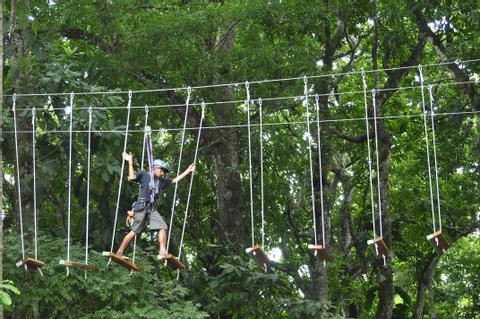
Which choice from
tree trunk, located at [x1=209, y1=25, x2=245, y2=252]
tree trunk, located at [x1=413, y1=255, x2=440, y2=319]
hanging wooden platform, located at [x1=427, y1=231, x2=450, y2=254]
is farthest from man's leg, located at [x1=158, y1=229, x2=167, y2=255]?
tree trunk, located at [x1=413, y1=255, x2=440, y2=319]

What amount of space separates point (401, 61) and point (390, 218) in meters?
1.99

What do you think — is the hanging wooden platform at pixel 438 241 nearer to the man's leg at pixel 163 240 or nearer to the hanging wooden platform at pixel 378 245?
the hanging wooden platform at pixel 378 245

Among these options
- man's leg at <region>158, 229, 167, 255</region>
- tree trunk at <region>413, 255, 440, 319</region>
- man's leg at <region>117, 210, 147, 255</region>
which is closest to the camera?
man's leg at <region>158, 229, 167, 255</region>

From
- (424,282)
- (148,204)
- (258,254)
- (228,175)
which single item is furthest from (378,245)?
(424,282)

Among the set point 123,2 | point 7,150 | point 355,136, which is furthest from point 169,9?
point 355,136

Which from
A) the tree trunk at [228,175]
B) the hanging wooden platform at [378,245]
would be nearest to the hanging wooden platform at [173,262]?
the hanging wooden platform at [378,245]

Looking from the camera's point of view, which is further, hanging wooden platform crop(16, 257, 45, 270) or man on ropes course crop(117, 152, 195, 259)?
man on ropes course crop(117, 152, 195, 259)

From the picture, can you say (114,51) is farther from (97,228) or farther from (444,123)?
(444,123)

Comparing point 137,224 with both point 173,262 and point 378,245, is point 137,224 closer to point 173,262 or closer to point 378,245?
point 173,262

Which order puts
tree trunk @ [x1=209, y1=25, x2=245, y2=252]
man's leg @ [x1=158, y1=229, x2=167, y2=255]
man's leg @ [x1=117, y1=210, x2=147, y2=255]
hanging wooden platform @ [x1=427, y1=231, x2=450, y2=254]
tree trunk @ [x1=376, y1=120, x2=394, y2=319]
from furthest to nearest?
1. tree trunk @ [x1=376, y1=120, x2=394, y2=319]
2. tree trunk @ [x1=209, y1=25, x2=245, y2=252]
3. man's leg @ [x1=117, y1=210, x2=147, y2=255]
4. man's leg @ [x1=158, y1=229, x2=167, y2=255]
5. hanging wooden platform @ [x1=427, y1=231, x2=450, y2=254]

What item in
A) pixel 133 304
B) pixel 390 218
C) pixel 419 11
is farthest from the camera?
pixel 390 218

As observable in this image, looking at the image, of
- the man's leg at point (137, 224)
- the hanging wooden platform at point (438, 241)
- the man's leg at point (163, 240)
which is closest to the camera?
the hanging wooden platform at point (438, 241)

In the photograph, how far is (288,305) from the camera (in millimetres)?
8141

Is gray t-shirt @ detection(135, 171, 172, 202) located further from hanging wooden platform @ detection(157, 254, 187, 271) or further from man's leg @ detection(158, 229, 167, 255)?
hanging wooden platform @ detection(157, 254, 187, 271)
